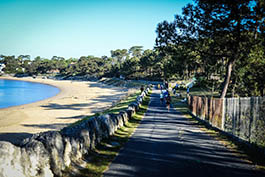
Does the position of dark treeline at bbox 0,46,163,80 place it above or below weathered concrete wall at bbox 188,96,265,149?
above

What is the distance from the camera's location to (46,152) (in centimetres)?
506

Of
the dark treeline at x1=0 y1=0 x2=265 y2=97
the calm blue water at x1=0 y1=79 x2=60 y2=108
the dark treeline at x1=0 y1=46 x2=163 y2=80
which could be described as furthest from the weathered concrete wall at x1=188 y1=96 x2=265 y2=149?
the dark treeline at x1=0 y1=46 x2=163 y2=80

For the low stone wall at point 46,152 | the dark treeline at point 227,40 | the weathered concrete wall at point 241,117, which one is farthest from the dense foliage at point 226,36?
the low stone wall at point 46,152

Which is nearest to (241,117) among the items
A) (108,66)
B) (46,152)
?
(46,152)

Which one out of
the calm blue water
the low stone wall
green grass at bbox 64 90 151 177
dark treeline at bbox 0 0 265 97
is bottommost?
the calm blue water

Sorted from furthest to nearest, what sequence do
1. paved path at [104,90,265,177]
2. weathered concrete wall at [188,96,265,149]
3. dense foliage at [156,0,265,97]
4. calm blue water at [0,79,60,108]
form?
1. calm blue water at [0,79,60,108]
2. dense foliage at [156,0,265,97]
3. weathered concrete wall at [188,96,265,149]
4. paved path at [104,90,265,177]

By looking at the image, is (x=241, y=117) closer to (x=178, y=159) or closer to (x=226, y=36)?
(x=178, y=159)

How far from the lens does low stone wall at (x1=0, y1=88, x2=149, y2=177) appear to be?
4239 mm

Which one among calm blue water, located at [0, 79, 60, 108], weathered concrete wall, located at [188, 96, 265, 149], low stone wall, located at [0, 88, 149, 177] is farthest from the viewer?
calm blue water, located at [0, 79, 60, 108]

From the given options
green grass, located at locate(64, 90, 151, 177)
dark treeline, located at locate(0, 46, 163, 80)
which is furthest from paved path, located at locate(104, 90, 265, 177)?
dark treeline, located at locate(0, 46, 163, 80)

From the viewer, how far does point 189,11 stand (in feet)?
49.7

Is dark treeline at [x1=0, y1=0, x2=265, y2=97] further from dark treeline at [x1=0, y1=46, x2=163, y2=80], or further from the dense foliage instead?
dark treeline at [x1=0, y1=46, x2=163, y2=80]

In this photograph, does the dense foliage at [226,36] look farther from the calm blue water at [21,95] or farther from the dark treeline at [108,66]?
the dark treeline at [108,66]

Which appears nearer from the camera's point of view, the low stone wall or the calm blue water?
the low stone wall
